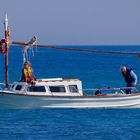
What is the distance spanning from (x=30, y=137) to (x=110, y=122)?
6435mm

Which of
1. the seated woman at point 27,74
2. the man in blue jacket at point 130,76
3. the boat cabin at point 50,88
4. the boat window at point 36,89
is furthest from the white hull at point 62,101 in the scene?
the man in blue jacket at point 130,76

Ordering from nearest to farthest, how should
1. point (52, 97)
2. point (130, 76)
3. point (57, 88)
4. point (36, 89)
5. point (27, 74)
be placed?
point (52, 97)
point (36, 89)
point (57, 88)
point (27, 74)
point (130, 76)

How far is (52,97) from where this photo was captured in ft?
160

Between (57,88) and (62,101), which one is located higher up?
(57,88)

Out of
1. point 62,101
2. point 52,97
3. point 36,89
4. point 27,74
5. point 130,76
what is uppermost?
point 27,74

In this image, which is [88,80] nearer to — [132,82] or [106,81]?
[106,81]

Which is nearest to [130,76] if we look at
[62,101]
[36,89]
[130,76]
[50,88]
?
[130,76]

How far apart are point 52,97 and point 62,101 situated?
0.65 meters

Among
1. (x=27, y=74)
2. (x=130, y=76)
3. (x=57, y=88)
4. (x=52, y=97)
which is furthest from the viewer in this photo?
(x=130, y=76)

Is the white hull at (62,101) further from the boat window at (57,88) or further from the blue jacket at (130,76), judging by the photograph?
the blue jacket at (130,76)

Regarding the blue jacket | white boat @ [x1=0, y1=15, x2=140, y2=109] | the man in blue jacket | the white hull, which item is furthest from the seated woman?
the blue jacket

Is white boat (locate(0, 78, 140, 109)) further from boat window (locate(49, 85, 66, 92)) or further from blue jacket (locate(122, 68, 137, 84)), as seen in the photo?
blue jacket (locate(122, 68, 137, 84))

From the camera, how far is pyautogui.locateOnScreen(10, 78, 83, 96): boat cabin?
160 feet

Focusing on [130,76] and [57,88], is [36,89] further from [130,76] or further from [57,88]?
[130,76]
